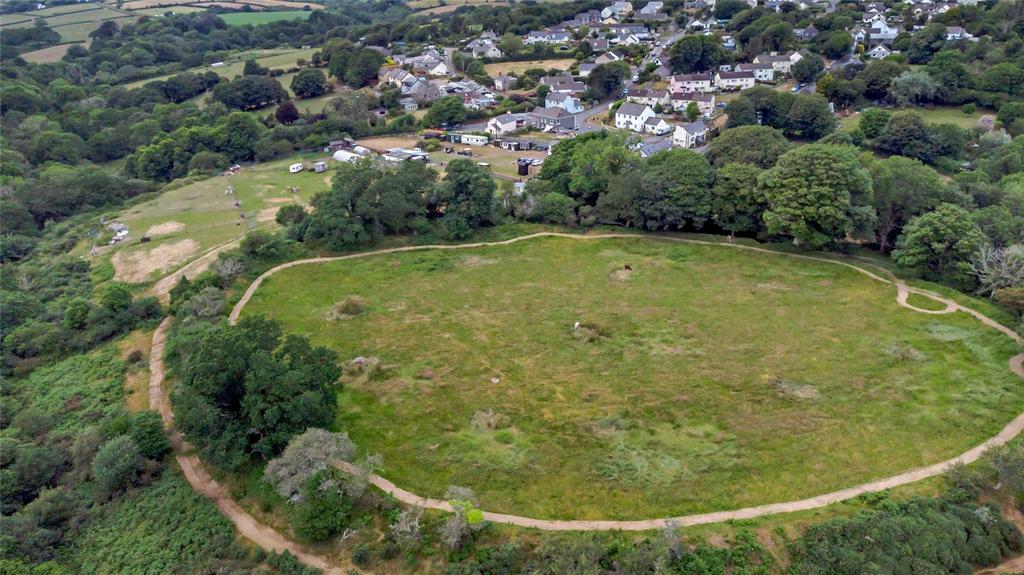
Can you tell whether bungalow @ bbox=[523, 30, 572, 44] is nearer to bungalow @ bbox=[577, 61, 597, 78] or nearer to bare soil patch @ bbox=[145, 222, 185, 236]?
bungalow @ bbox=[577, 61, 597, 78]

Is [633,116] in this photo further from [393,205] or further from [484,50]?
[484,50]

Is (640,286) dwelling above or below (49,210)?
above

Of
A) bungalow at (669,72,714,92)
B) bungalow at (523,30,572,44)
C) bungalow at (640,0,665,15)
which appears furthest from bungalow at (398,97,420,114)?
bungalow at (640,0,665,15)

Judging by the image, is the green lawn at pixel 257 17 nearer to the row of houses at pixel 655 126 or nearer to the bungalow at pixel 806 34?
the row of houses at pixel 655 126

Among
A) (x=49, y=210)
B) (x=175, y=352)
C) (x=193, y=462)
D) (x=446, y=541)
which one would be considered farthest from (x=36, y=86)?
(x=446, y=541)

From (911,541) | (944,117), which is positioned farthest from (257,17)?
(911,541)

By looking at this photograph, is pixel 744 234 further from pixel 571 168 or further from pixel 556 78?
pixel 556 78
